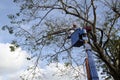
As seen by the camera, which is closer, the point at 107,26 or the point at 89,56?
the point at 89,56

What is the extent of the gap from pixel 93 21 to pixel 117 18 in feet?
8.31

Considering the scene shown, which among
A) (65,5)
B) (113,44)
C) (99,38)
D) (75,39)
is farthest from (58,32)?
(75,39)

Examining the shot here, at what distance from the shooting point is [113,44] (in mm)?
22641

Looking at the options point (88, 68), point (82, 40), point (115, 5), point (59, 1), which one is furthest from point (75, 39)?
point (115, 5)

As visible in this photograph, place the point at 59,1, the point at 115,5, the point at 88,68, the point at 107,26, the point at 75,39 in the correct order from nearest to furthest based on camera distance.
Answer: the point at 88,68
the point at 75,39
the point at 59,1
the point at 115,5
the point at 107,26

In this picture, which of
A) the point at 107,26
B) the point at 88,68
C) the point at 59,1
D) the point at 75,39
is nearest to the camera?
the point at 88,68

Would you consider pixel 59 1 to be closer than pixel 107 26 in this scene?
Yes

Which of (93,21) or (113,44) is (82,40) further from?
(113,44)

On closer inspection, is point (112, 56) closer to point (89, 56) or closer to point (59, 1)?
point (59, 1)

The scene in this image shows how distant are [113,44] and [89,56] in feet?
45.4

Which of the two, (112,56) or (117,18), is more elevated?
(117,18)

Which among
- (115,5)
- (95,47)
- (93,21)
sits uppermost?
(115,5)

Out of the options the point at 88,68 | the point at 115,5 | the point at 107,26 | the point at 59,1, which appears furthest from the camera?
the point at 107,26

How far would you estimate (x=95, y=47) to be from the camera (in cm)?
1953
